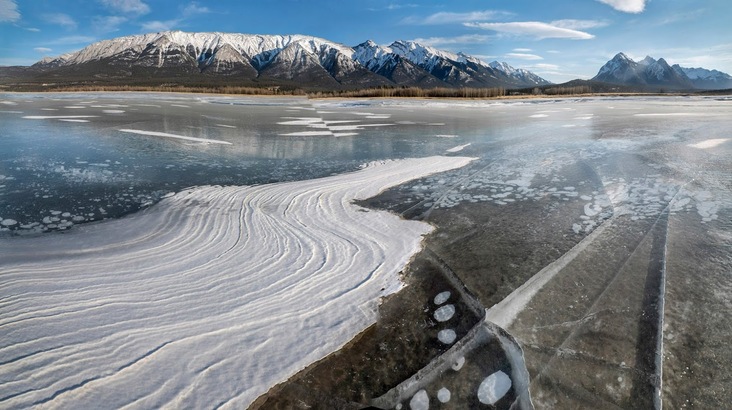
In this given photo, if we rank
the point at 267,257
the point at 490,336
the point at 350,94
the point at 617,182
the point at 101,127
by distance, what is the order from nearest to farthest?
the point at 490,336 < the point at 267,257 < the point at 617,182 < the point at 101,127 < the point at 350,94

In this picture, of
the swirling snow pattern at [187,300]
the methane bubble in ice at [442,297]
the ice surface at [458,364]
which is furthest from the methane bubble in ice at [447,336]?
the swirling snow pattern at [187,300]

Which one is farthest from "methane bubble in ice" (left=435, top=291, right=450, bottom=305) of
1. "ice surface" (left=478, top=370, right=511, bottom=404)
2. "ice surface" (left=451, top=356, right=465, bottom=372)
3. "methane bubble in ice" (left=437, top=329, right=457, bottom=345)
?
"ice surface" (left=478, top=370, right=511, bottom=404)

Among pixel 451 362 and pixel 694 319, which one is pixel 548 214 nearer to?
pixel 694 319

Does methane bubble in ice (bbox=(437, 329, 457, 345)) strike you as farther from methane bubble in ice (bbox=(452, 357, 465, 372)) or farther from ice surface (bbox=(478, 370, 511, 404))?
ice surface (bbox=(478, 370, 511, 404))

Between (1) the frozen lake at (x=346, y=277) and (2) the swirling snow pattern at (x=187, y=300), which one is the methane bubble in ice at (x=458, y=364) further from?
(2) the swirling snow pattern at (x=187, y=300)

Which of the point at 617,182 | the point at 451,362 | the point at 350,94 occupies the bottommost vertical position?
the point at 451,362

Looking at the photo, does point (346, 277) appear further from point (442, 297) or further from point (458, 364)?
point (458, 364)

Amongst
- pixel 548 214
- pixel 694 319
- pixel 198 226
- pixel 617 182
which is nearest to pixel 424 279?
pixel 694 319
